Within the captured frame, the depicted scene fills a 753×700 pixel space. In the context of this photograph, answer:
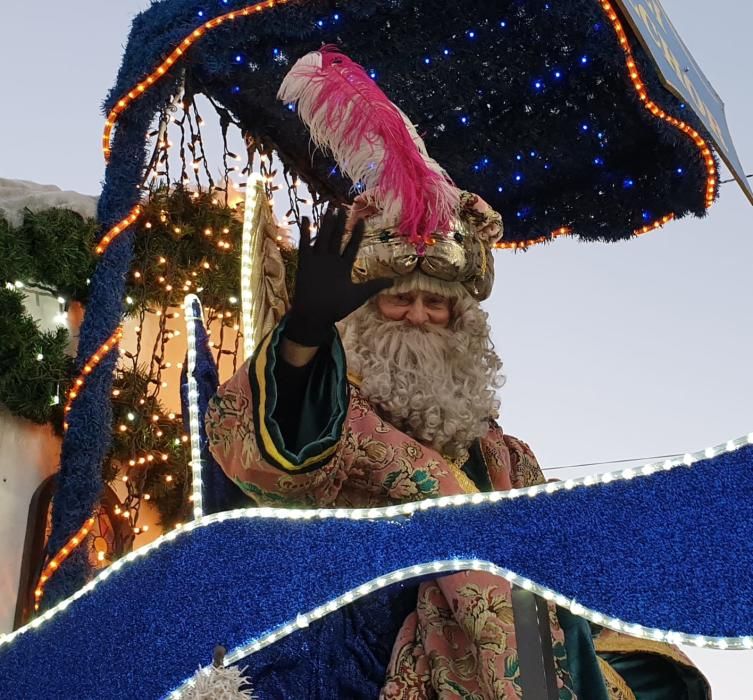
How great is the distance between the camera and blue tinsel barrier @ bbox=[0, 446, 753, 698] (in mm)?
1092

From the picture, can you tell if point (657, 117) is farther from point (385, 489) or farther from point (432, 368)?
point (385, 489)

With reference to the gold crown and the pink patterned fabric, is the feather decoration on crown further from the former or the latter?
the pink patterned fabric

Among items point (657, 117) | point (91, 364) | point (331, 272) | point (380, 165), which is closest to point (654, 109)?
point (657, 117)

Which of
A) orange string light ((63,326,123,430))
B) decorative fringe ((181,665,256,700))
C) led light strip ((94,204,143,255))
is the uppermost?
led light strip ((94,204,143,255))

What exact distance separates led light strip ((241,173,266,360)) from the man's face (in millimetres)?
380

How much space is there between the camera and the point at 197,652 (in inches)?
52.6

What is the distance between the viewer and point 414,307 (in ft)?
8.08

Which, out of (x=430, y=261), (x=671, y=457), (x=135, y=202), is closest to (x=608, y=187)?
(x=430, y=261)

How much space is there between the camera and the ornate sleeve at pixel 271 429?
5.83 ft

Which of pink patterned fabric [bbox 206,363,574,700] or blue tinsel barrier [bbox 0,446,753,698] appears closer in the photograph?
blue tinsel barrier [bbox 0,446,753,698]

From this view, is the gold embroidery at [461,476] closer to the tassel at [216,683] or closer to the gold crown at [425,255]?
the gold crown at [425,255]

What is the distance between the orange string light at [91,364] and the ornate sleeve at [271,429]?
65.0 inches

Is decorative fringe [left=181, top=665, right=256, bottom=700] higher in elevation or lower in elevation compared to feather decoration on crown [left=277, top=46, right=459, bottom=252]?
lower

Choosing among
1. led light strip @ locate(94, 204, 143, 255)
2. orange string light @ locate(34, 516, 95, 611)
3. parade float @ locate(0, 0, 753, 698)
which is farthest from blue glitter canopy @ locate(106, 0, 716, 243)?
orange string light @ locate(34, 516, 95, 611)
